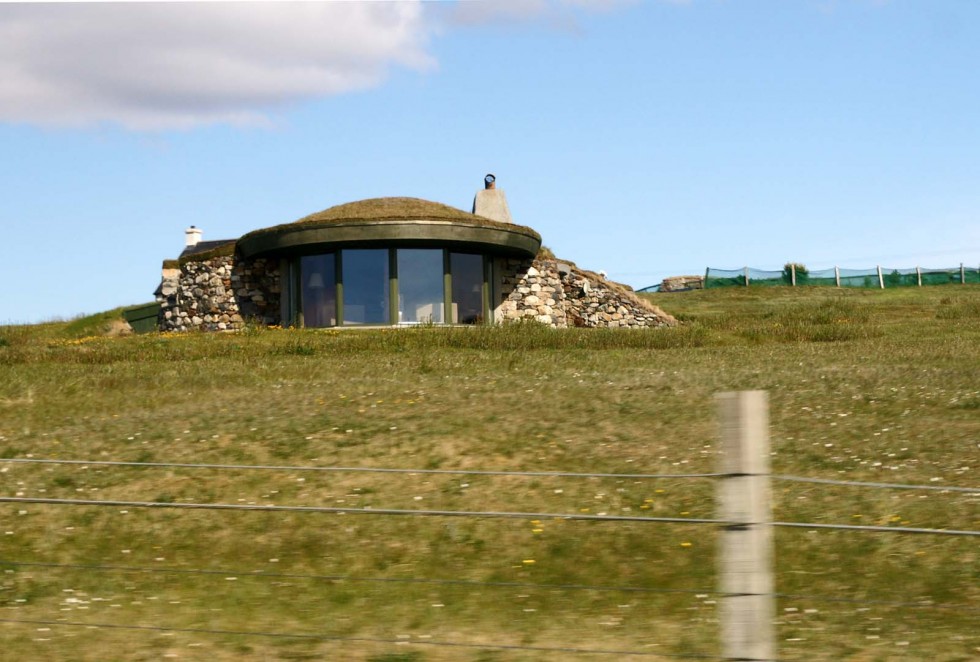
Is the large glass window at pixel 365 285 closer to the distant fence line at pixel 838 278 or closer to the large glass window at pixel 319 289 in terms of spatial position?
the large glass window at pixel 319 289

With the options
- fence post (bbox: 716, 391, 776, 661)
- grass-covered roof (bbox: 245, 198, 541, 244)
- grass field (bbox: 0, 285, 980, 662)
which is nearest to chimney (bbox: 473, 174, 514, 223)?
grass-covered roof (bbox: 245, 198, 541, 244)

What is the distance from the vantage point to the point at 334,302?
113 feet

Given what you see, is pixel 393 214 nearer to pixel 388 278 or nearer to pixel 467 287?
pixel 388 278

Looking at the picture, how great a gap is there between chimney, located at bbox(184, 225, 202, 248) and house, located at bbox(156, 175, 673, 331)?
18.1 m

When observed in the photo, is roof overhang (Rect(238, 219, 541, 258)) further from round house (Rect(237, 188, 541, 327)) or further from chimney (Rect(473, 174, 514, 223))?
chimney (Rect(473, 174, 514, 223))

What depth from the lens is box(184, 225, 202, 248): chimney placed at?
5725 cm

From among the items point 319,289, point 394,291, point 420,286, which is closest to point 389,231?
point 394,291

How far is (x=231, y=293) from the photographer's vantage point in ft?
121

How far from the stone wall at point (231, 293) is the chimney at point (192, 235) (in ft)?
67.7

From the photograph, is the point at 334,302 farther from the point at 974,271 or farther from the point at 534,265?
the point at 974,271

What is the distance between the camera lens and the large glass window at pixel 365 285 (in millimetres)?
34125

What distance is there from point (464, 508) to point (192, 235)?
162 feet

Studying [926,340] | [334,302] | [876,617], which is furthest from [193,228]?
[876,617]

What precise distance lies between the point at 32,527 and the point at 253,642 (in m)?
4.92
